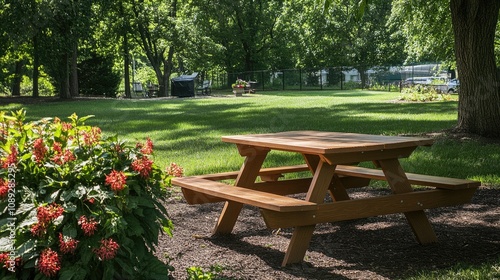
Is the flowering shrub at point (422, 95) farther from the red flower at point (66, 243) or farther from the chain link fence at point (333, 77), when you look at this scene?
the red flower at point (66, 243)

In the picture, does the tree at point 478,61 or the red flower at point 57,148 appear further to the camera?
the tree at point 478,61

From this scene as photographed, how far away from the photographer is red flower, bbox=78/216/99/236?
367cm

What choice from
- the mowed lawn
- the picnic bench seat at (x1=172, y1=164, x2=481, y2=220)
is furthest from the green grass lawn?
the picnic bench seat at (x1=172, y1=164, x2=481, y2=220)

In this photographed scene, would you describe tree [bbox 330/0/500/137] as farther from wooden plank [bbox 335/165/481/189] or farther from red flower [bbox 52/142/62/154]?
red flower [bbox 52/142/62/154]

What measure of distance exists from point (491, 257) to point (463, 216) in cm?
161

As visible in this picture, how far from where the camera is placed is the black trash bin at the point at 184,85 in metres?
43.7

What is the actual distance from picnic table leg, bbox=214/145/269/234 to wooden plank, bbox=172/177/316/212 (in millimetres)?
270

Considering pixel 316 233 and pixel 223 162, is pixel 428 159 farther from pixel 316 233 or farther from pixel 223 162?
pixel 316 233

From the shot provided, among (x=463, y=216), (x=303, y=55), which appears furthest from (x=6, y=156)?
(x=303, y=55)

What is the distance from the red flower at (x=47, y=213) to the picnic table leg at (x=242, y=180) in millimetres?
2765

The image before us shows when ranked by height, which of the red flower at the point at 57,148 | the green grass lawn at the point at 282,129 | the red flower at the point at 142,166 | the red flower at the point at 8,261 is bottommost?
the green grass lawn at the point at 282,129

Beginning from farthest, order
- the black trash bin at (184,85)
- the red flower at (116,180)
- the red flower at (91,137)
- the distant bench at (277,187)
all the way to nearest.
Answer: the black trash bin at (184,85) → the distant bench at (277,187) → the red flower at (91,137) → the red flower at (116,180)

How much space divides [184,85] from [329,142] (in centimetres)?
3856

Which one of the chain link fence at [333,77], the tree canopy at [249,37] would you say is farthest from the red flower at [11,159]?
the chain link fence at [333,77]
